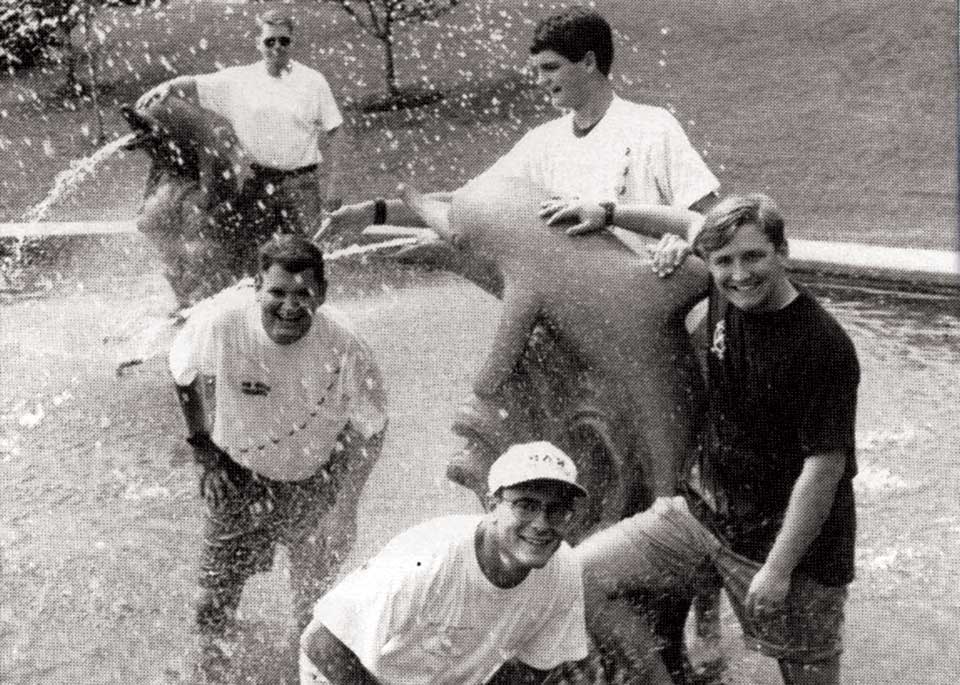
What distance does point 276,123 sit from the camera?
297 inches

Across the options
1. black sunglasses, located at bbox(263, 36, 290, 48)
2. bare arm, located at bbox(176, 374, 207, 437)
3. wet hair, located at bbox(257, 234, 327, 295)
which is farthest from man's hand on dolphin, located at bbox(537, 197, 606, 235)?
black sunglasses, located at bbox(263, 36, 290, 48)

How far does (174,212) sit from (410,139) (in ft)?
27.5

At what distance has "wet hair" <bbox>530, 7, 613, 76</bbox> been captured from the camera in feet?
12.8

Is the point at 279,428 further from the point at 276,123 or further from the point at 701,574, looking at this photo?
the point at 276,123

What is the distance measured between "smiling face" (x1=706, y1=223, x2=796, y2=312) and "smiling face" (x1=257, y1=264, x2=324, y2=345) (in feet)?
3.95

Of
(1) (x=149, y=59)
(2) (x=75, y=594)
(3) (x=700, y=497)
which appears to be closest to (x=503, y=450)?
(3) (x=700, y=497)

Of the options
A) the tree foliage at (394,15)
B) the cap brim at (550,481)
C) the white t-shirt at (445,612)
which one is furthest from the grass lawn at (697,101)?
the cap brim at (550,481)

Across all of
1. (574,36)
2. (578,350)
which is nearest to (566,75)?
(574,36)

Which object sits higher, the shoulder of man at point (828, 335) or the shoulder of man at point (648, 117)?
the shoulder of man at point (648, 117)

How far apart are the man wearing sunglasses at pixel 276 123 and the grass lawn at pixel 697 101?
5.77 metres

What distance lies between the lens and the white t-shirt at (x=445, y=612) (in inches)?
117

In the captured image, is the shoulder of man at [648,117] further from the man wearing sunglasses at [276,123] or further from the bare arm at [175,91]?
the bare arm at [175,91]

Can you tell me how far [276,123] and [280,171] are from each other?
0.88 feet

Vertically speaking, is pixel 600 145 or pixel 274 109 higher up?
pixel 600 145
